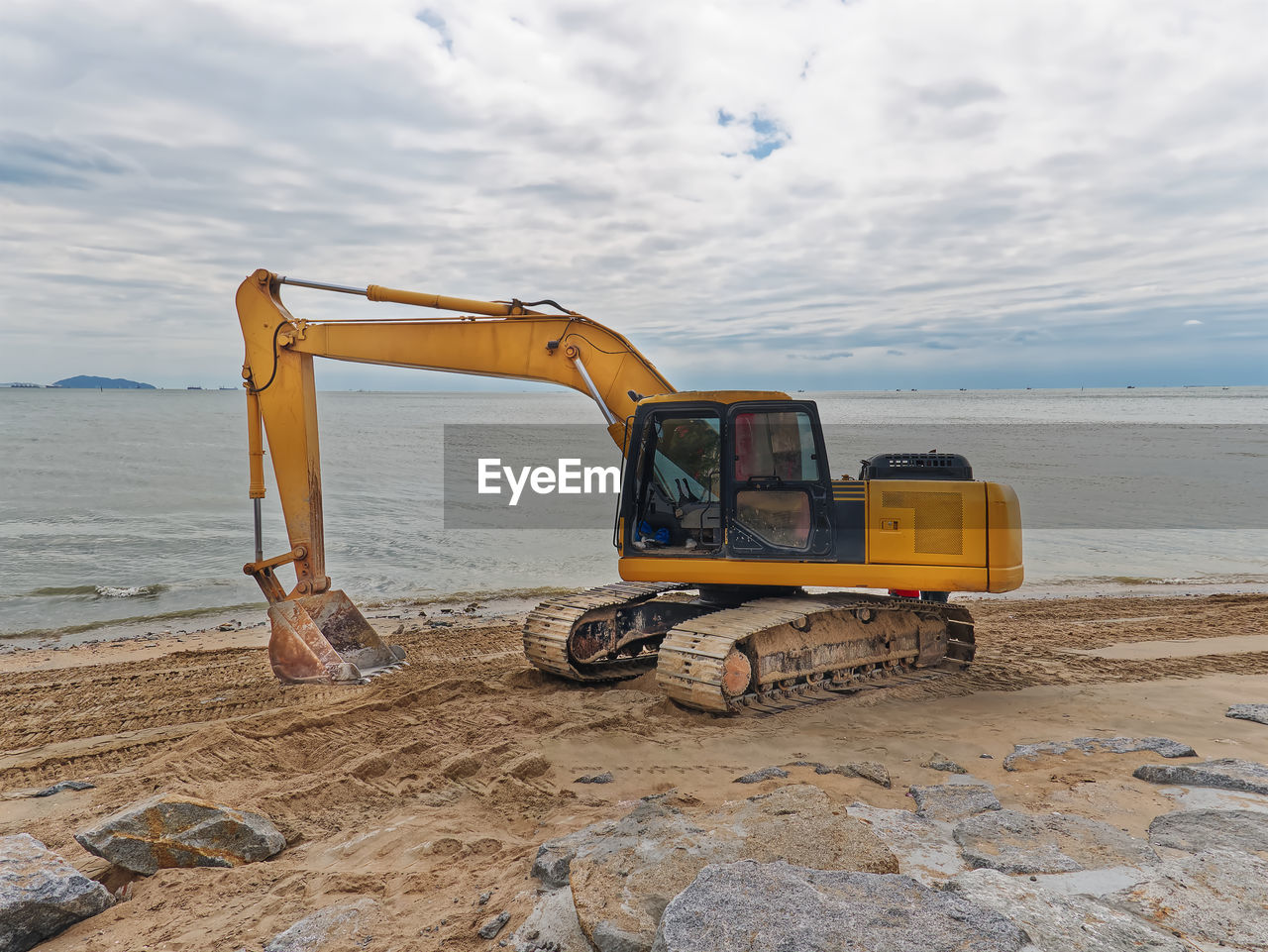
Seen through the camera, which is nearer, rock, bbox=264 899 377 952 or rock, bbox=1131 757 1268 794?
rock, bbox=264 899 377 952

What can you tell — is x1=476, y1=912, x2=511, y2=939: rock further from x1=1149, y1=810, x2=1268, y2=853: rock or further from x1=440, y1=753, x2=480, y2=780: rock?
x1=1149, y1=810, x2=1268, y2=853: rock

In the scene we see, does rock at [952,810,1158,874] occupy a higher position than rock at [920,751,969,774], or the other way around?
rock at [952,810,1158,874]

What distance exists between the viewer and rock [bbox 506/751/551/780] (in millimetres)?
5250

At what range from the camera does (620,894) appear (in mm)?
3070

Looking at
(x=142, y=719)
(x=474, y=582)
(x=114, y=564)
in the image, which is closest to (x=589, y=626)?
(x=142, y=719)

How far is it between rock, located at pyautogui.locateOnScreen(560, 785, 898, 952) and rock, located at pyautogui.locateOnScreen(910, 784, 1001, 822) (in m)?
0.64

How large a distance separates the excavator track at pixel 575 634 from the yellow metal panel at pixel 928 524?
1.84 m

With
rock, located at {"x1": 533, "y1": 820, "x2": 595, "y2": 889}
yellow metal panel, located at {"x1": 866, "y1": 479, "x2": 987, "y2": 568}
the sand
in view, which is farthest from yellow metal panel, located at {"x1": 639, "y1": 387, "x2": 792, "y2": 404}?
rock, located at {"x1": 533, "y1": 820, "x2": 595, "y2": 889}

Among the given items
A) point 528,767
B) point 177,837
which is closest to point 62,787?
point 177,837

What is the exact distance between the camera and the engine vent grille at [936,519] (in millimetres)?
6695

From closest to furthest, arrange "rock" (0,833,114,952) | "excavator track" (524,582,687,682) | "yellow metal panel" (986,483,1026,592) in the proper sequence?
"rock" (0,833,114,952)
"yellow metal panel" (986,483,1026,592)
"excavator track" (524,582,687,682)

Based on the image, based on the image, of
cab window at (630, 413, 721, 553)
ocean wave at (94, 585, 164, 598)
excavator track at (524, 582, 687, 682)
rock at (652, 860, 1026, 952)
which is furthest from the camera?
ocean wave at (94, 585, 164, 598)

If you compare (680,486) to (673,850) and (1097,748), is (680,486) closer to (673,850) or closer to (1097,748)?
(1097,748)

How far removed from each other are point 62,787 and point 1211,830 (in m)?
6.66
